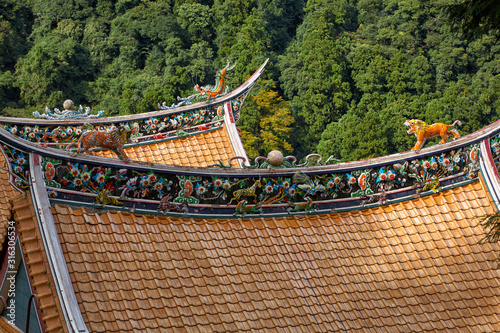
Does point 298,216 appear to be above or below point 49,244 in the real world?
below

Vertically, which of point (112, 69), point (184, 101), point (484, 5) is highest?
point (484, 5)

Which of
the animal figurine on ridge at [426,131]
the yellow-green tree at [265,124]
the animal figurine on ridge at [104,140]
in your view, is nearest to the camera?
the animal figurine on ridge at [104,140]

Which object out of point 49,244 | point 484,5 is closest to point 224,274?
point 49,244

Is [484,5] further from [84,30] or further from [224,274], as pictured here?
[84,30]

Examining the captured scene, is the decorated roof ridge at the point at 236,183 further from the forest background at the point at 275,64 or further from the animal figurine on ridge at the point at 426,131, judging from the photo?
the forest background at the point at 275,64

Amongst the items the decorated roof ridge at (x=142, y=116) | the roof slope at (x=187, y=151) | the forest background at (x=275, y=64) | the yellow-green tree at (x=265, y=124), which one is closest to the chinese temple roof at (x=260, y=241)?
the roof slope at (x=187, y=151)

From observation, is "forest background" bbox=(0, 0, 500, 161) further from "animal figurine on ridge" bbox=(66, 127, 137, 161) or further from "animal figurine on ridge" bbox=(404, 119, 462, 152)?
"animal figurine on ridge" bbox=(66, 127, 137, 161)
